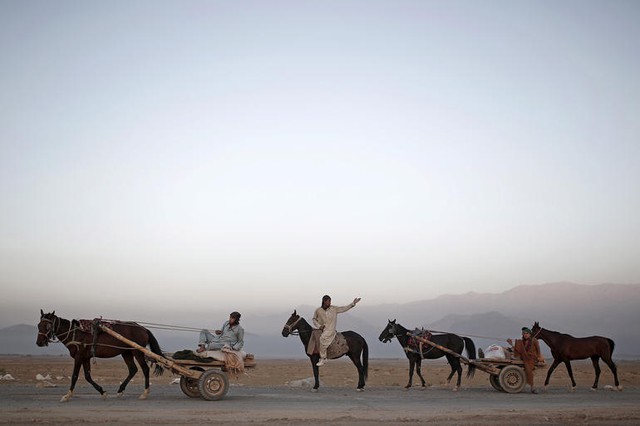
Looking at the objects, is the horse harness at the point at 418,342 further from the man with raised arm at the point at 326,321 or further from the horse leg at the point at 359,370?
A: the man with raised arm at the point at 326,321

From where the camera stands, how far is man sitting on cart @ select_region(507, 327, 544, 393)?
772 inches

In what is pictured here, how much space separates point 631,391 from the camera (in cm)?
2061

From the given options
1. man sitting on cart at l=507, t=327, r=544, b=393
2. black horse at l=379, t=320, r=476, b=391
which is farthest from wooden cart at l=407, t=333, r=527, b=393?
black horse at l=379, t=320, r=476, b=391

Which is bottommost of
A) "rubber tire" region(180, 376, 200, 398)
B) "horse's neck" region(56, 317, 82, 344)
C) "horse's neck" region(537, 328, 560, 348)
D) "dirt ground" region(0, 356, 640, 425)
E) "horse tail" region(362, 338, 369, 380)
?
"dirt ground" region(0, 356, 640, 425)

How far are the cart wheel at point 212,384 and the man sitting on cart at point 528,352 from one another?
31.5 feet

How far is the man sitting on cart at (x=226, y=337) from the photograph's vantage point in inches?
658

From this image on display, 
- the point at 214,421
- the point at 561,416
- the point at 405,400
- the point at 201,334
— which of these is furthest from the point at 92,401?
the point at 561,416

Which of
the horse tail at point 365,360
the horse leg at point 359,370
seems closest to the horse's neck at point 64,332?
the horse leg at point 359,370

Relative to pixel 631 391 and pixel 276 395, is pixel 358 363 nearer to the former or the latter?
pixel 276 395

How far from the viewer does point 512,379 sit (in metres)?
19.7

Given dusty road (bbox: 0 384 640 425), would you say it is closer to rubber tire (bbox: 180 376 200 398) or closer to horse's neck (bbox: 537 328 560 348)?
rubber tire (bbox: 180 376 200 398)

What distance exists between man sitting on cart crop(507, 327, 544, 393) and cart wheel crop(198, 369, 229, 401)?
960 centimetres

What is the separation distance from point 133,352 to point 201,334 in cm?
200

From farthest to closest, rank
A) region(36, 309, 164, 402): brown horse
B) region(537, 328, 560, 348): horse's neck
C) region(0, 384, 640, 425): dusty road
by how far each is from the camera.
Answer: region(537, 328, 560, 348): horse's neck, region(36, 309, 164, 402): brown horse, region(0, 384, 640, 425): dusty road
